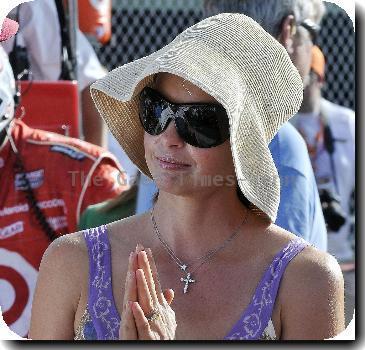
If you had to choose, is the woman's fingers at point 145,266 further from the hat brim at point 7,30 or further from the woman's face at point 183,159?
the hat brim at point 7,30

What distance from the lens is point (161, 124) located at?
223cm

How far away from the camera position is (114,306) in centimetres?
218

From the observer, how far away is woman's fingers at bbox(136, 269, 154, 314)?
202 cm

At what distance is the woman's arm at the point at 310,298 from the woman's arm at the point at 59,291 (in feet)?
1.63

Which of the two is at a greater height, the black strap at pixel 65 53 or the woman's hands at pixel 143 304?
the woman's hands at pixel 143 304

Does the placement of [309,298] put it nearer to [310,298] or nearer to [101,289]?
[310,298]

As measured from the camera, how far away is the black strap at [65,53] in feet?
14.5

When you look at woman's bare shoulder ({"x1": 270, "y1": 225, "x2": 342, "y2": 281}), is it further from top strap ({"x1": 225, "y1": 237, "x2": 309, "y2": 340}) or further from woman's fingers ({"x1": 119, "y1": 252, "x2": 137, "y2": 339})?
woman's fingers ({"x1": 119, "y1": 252, "x2": 137, "y2": 339})

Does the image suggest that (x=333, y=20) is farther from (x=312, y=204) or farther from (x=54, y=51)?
(x=312, y=204)

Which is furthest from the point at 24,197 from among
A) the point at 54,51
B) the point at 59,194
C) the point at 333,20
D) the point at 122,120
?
the point at 333,20

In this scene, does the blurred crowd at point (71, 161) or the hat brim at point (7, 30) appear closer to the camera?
the hat brim at point (7, 30)

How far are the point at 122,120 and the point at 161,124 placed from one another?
27 cm

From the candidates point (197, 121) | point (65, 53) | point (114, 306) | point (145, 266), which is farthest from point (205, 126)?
point (65, 53)

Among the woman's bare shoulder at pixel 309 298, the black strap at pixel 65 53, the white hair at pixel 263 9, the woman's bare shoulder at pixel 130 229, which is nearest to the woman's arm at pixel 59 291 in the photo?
the woman's bare shoulder at pixel 130 229
